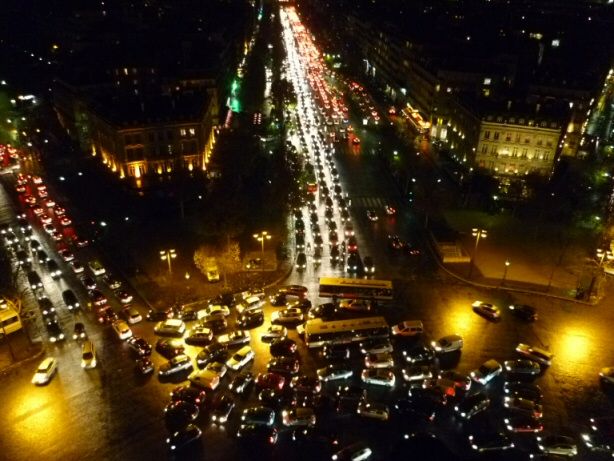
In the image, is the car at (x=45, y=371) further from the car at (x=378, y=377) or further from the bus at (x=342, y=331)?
the car at (x=378, y=377)

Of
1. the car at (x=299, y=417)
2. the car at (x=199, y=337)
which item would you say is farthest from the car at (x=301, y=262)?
the car at (x=299, y=417)

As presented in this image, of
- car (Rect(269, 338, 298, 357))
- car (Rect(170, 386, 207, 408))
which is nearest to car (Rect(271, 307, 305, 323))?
car (Rect(269, 338, 298, 357))

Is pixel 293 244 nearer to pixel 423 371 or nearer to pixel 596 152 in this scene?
pixel 423 371

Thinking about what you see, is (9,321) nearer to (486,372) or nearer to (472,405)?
Answer: (472,405)

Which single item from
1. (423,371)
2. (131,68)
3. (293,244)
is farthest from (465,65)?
(423,371)

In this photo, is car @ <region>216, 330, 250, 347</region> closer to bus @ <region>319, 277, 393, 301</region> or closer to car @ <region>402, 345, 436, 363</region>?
bus @ <region>319, 277, 393, 301</region>

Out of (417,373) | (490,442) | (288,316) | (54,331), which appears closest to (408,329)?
(417,373)
